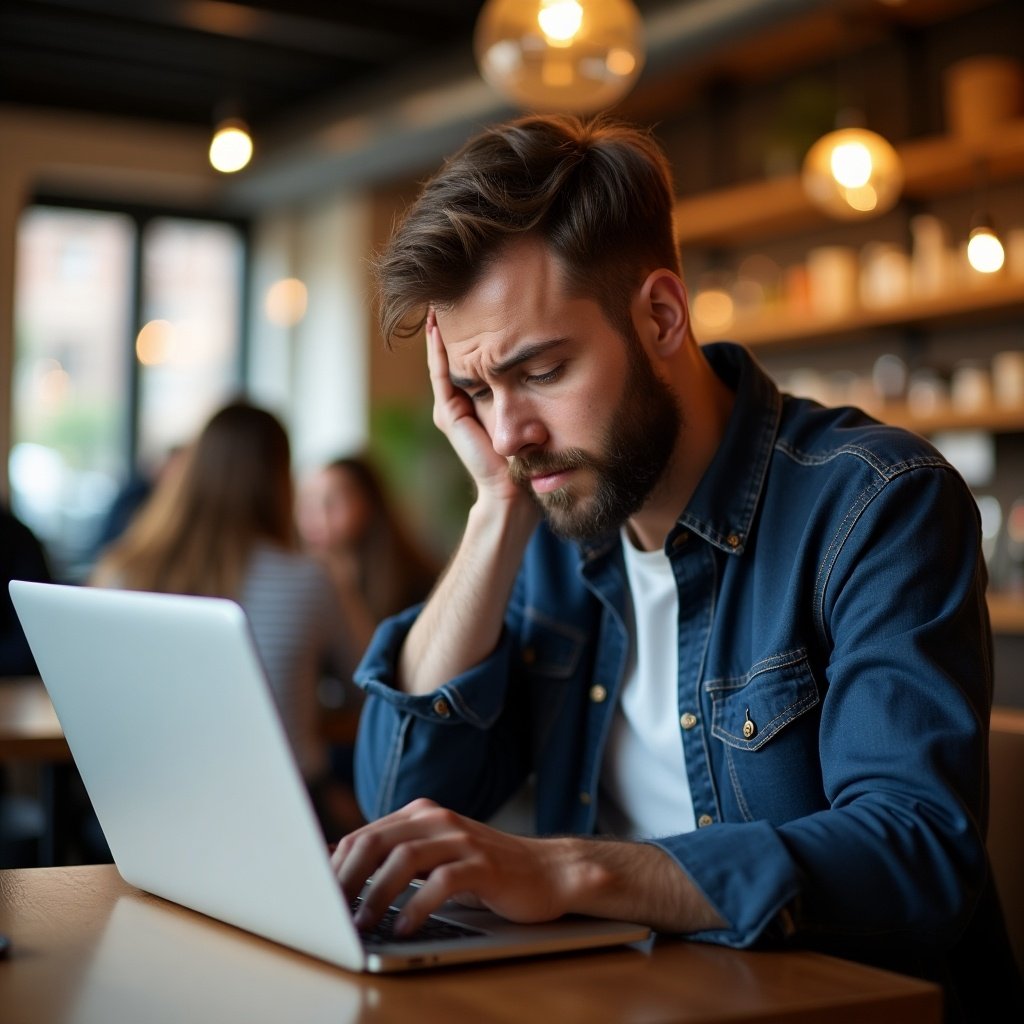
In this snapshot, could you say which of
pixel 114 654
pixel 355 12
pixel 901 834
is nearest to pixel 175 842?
pixel 114 654

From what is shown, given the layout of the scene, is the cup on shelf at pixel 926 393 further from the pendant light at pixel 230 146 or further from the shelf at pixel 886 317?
the pendant light at pixel 230 146

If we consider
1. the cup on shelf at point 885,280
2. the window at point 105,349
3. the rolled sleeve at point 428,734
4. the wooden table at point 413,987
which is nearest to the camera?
the wooden table at point 413,987

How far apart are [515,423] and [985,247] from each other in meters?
2.19

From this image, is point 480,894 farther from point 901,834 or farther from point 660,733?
point 660,733

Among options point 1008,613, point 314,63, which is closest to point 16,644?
point 1008,613

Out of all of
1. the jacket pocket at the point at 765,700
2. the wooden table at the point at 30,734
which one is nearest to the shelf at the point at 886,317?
the wooden table at the point at 30,734

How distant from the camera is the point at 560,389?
147 centimetres

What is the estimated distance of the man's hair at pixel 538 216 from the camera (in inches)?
A: 57.5

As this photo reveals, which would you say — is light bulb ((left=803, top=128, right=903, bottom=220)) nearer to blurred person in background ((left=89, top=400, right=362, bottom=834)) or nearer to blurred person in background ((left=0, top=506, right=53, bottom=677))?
blurred person in background ((left=89, top=400, right=362, bottom=834))

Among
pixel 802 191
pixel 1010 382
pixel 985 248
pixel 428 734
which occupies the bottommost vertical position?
pixel 428 734

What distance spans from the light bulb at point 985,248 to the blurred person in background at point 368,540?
180cm

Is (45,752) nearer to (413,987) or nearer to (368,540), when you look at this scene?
(413,987)

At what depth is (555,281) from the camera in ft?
4.78

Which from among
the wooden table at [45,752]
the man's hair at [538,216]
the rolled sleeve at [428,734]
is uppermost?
the man's hair at [538,216]
